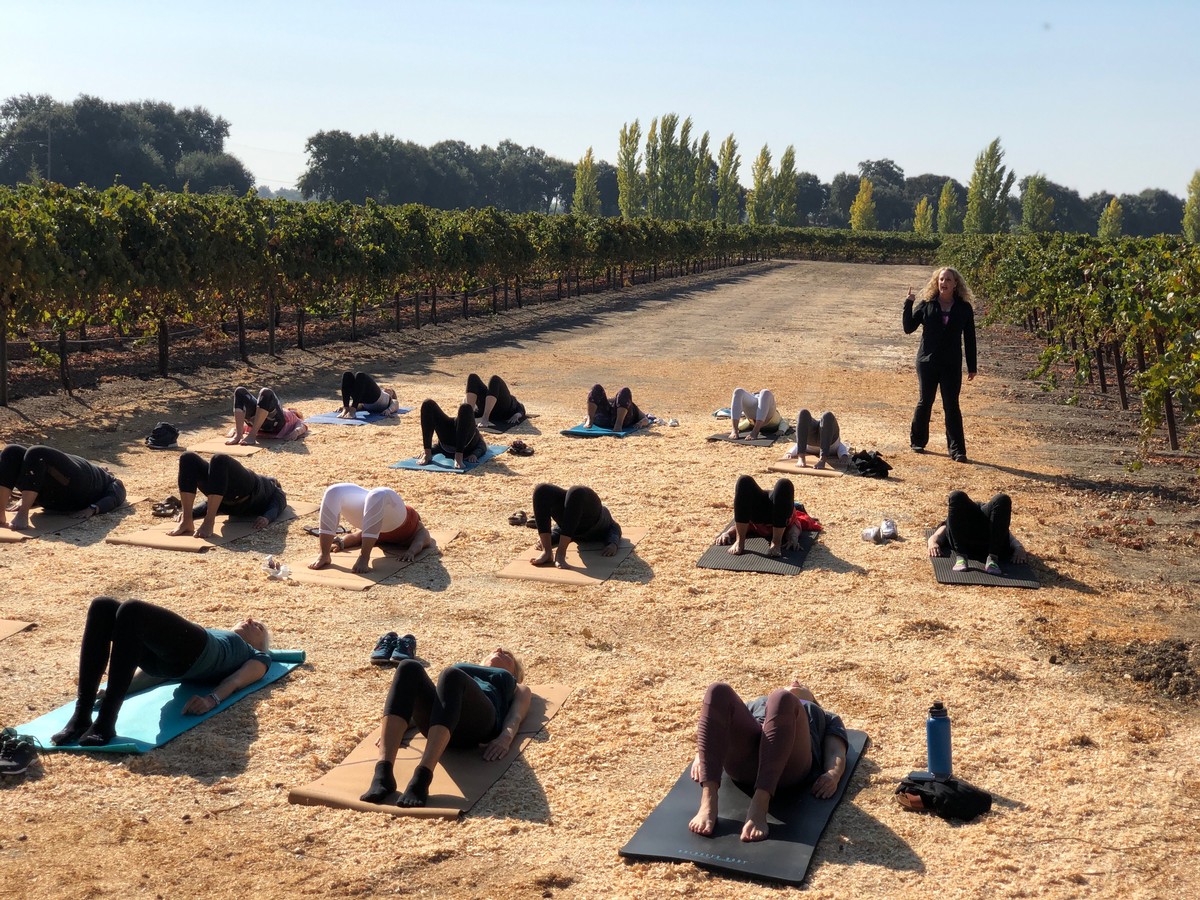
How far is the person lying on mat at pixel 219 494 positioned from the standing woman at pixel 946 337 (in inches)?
292

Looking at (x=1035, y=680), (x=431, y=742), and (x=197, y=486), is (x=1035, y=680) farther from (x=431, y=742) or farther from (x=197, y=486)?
(x=197, y=486)

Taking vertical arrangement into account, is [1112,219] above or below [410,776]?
above

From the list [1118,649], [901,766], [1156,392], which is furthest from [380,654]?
[1156,392]

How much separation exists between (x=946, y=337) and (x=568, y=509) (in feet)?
20.2

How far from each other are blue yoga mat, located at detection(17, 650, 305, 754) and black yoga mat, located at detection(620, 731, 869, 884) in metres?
2.61

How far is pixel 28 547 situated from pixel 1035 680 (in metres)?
7.87

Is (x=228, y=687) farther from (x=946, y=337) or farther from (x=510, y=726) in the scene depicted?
(x=946, y=337)

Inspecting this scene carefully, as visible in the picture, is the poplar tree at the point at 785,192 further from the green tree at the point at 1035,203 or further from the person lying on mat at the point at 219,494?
the person lying on mat at the point at 219,494

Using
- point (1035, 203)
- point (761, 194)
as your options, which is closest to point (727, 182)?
point (761, 194)

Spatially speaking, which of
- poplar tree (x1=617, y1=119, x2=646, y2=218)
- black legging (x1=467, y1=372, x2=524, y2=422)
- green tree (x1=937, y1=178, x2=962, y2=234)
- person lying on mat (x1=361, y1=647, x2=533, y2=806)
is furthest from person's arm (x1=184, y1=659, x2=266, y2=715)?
green tree (x1=937, y1=178, x2=962, y2=234)

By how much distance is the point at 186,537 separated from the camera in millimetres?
9352

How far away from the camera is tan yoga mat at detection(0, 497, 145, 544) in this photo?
9244mm

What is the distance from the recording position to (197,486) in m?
9.41

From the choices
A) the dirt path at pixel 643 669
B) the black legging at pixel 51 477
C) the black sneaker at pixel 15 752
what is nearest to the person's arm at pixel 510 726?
the dirt path at pixel 643 669
